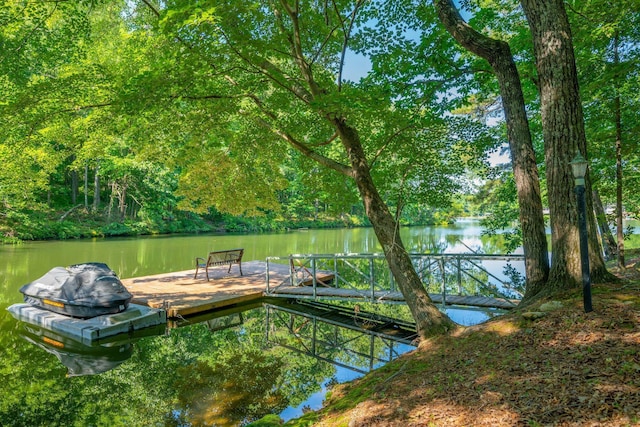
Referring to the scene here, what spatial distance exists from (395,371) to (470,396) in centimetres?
140

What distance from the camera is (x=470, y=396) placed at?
3.11 metres

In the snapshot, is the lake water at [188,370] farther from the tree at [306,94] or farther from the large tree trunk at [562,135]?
the large tree trunk at [562,135]

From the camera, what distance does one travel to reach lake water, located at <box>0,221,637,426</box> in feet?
17.5

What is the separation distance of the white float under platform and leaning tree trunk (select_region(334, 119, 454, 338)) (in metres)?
5.55

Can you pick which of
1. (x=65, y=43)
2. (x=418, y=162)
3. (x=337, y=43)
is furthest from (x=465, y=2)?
(x=65, y=43)

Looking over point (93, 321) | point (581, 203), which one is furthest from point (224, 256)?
point (581, 203)

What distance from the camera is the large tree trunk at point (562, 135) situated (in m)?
4.59

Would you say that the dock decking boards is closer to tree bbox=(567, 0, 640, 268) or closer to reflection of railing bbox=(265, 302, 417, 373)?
reflection of railing bbox=(265, 302, 417, 373)

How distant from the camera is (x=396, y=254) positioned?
5.95 meters

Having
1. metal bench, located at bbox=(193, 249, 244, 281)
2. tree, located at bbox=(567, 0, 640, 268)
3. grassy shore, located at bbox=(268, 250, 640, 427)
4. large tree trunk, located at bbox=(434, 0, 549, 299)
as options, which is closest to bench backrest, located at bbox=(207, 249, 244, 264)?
metal bench, located at bbox=(193, 249, 244, 281)

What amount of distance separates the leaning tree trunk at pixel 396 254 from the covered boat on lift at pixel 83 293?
5.78 metres

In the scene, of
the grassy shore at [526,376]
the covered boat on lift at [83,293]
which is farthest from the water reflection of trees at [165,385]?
the grassy shore at [526,376]

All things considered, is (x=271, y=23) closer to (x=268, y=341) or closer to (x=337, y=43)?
(x=337, y=43)

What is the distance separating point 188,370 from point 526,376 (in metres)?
5.57
